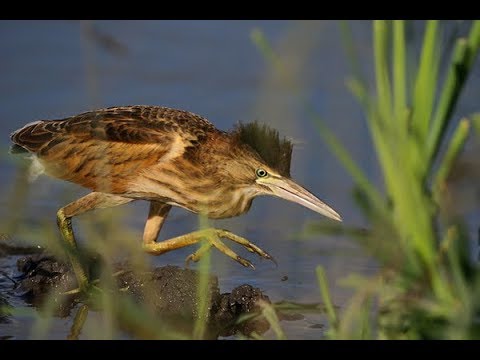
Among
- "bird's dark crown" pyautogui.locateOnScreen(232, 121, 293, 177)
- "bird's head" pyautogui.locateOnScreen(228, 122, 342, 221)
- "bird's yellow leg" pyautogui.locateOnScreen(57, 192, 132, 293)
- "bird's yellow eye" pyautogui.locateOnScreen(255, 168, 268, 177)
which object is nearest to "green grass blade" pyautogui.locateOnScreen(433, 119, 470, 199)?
"bird's dark crown" pyautogui.locateOnScreen(232, 121, 293, 177)

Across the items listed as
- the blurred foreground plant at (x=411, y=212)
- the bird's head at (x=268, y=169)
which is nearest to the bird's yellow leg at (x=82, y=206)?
the bird's head at (x=268, y=169)

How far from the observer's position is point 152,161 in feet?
21.3

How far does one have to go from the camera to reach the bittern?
20.6 feet

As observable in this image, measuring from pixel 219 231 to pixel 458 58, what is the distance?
2.56 metres

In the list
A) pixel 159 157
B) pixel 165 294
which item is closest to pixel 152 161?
pixel 159 157

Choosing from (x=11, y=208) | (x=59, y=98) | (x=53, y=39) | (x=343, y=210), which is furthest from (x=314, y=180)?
(x=11, y=208)

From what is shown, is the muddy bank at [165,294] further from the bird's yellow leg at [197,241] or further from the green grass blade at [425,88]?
the green grass blade at [425,88]

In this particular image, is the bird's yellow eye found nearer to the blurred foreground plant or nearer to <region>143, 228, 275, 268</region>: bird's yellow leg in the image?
<region>143, 228, 275, 268</region>: bird's yellow leg

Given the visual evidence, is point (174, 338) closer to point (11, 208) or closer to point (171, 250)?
point (11, 208)

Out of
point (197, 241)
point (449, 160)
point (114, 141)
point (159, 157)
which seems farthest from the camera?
point (159, 157)

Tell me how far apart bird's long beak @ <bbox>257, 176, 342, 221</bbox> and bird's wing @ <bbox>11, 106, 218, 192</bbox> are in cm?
58

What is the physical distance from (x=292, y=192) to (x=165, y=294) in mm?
863

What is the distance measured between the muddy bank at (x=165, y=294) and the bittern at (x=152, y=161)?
0.98 ft

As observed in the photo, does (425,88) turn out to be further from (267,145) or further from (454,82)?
(267,145)
